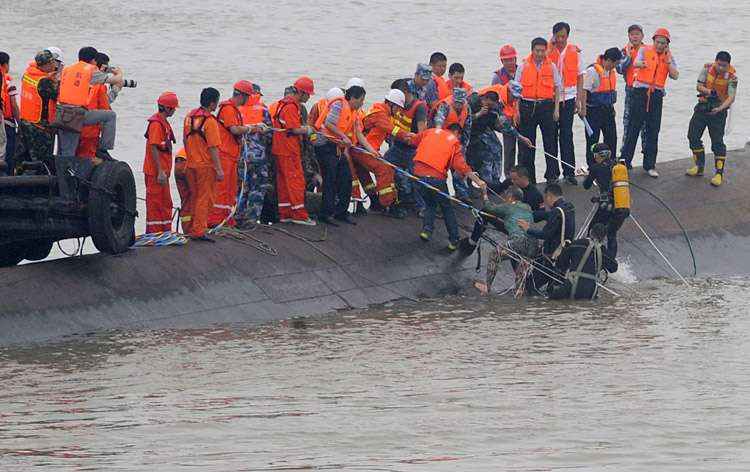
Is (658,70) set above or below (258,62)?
above

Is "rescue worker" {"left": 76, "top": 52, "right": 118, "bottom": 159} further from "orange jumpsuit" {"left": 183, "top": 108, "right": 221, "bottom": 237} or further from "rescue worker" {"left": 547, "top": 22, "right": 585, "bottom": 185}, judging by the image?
"rescue worker" {"left": 547, "top": 22, "right": 585, "bottom": 185}

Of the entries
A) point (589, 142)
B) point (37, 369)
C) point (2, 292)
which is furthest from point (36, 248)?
point (589, 142)

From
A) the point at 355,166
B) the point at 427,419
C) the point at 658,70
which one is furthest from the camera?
the point at 658,70

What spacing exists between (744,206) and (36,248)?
1242 cm

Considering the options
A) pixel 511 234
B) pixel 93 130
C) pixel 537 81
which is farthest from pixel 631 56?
pixel 93 130

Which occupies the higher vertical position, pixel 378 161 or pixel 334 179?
pixel 378 161

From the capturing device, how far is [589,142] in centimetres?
2352

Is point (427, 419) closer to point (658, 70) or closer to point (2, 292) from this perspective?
point (2, 292)

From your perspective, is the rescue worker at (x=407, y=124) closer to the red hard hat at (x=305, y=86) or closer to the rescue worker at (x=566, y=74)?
the red hard hat at (x=305, y=86)

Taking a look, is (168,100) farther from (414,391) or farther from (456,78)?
(414,391)

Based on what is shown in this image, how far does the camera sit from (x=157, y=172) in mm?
18625

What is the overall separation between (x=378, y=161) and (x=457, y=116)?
4.25ft

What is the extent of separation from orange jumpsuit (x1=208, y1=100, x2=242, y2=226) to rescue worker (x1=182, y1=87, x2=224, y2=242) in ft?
0.60

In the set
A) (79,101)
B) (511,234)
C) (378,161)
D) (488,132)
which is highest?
(79,101)
